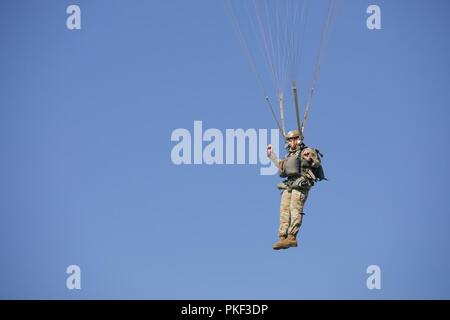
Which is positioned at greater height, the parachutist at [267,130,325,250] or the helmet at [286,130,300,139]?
the helmet at [286,130,300,139]

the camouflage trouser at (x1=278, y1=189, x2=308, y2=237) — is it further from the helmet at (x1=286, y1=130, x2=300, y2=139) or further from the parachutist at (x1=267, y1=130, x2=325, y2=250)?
the helmet at (x1=286, y1=130, x2=300, y2=139)

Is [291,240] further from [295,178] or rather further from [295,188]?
[295,178]

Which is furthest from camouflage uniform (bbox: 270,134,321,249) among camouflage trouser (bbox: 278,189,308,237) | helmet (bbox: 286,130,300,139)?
helmet (bbox: 286,130,300,139)

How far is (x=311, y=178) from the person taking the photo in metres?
29.8

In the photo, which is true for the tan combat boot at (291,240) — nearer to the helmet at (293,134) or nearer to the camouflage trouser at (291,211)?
the camouflage trouser at (291,211)

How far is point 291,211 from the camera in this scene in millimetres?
29859

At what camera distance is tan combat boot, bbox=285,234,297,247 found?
29.5 metres

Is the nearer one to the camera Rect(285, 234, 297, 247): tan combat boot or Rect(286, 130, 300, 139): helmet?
Rect(285, 234, 297, 247): tan combat boot

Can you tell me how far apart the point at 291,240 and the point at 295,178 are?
1263 millimetres
